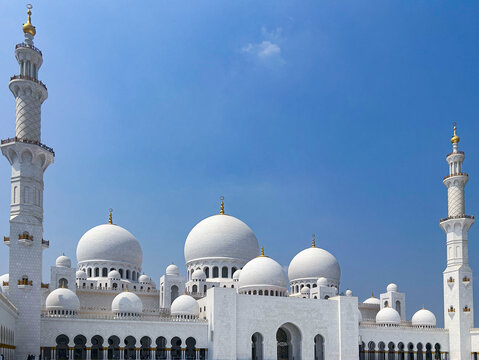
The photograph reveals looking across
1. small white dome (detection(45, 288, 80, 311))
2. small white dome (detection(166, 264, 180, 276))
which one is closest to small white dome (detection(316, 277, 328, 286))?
small white dome (detection(166, 264, 180, 276))

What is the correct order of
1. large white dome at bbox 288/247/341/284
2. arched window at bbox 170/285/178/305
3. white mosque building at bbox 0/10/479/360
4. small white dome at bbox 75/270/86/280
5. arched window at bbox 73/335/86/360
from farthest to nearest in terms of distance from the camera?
large white dome at bbox 288/247/341/284 → arched window at bbox 170/285/178/305 → small white dome at bbox 75/270/86/280 → arched window at bbox 73/335/86/360 → white mosque building at bbox 0/10/479/360

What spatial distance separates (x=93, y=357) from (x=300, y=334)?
40.6 ft

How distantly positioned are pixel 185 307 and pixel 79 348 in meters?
6.38

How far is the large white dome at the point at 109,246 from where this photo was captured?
40.2m

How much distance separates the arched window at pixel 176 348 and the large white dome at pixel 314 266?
512 inches

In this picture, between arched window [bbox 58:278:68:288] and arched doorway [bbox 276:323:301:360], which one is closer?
arched window [bbox 58:278:68:288]

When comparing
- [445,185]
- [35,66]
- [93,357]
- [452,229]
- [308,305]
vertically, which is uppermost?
[35,66]

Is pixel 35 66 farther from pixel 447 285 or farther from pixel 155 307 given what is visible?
pixel 447 285

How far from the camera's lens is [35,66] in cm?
3033

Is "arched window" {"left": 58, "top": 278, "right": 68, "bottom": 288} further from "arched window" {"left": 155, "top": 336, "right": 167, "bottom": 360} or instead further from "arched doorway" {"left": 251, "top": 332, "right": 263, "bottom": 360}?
"arched doorway" {"left": 251, "top": 332, "right": 263, "bottom": 360}

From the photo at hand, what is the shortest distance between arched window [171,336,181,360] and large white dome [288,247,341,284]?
13009mm

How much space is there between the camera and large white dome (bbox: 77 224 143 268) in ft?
132

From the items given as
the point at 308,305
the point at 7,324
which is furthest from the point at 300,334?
the point at 7,324

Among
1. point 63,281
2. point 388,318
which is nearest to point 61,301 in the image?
point 63,281
